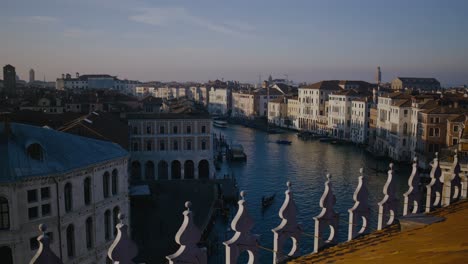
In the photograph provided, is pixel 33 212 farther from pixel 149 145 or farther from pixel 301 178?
pixel 301 178

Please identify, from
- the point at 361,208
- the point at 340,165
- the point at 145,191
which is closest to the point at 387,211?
the point at 361,208

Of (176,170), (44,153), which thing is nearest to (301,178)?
(176,170)

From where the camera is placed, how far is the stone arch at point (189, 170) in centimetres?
2939

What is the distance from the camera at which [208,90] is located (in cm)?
10381

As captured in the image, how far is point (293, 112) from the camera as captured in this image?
214 ft

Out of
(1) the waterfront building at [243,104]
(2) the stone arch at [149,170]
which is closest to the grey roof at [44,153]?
(2) the stone arch at [149,170]

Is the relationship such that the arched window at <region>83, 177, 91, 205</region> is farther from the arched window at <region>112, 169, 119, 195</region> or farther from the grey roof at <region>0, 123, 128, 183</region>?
the arched window at <region>112, 169, 119, 195</region>

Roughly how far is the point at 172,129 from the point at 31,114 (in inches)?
326

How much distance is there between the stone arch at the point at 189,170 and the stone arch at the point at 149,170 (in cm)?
218

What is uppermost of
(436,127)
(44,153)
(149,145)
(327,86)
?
(327,86)

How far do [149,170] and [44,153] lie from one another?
1842 centimetres

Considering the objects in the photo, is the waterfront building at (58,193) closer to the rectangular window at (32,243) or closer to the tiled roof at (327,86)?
the rectangular window at (32,243)

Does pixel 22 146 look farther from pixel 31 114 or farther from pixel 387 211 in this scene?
pixel 31 114

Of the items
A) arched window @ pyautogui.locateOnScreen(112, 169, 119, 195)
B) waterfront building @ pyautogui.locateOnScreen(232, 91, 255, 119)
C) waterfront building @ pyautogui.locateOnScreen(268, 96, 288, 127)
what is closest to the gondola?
arched window @ pyautogui.locateOnScreen(112, 169, 119, 195)
